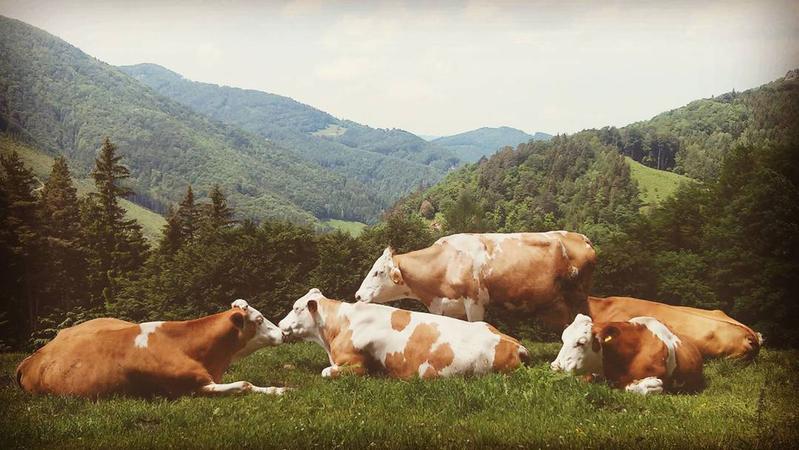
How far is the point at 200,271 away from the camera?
25.0 ft

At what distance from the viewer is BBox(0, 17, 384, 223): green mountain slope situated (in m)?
6.58

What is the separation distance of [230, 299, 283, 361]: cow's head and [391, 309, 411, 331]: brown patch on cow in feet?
5.37

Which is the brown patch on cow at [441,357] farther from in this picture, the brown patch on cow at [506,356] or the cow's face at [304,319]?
the cow's face at [304,319]

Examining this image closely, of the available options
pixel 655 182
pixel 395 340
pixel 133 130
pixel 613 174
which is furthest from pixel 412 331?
pixel 613 174

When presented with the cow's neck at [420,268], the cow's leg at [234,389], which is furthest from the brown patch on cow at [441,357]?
the cow's leg at [234,389]

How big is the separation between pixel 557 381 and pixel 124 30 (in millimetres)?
6298

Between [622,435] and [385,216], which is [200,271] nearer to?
[385,216]

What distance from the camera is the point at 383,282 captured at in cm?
983

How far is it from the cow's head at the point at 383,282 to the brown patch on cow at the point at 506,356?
205cm

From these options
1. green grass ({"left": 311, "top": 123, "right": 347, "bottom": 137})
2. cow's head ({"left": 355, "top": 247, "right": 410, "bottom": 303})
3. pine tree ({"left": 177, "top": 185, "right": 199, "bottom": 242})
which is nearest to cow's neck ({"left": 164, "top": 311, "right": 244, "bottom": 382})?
pine tree ({"left": 177, "top": 185, "right": 199, "bottom": 242})

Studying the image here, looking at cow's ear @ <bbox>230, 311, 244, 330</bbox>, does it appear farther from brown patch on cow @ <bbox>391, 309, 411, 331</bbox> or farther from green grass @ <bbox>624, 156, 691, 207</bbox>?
green grass @ <bbox>624, 156, 691, 207</bbox>

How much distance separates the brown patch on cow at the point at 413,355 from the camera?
8492mm

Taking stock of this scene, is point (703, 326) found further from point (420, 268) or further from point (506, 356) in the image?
point (420, 268)

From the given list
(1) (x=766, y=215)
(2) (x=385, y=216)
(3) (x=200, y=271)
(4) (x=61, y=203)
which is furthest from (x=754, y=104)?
(4) (x=61, y=203)
